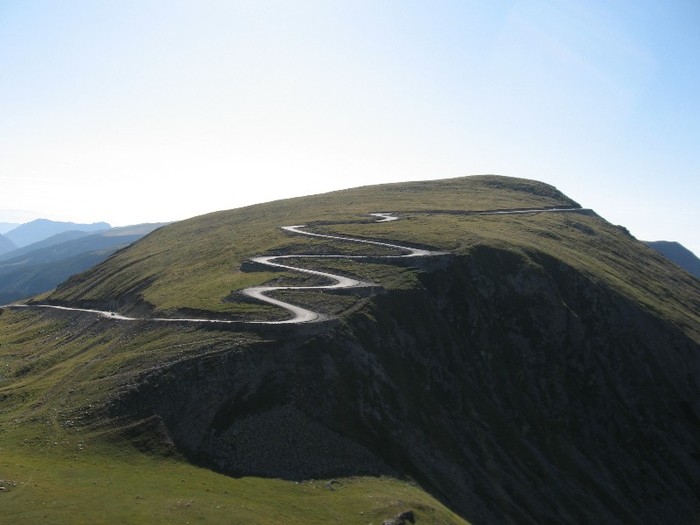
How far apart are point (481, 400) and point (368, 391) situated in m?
27.3

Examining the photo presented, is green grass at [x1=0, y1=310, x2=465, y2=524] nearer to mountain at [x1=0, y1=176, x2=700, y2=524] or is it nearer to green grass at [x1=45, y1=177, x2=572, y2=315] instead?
mountain at [x1=0, y1=176, x2=700, y2=524]

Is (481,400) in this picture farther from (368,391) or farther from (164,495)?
(164,495)

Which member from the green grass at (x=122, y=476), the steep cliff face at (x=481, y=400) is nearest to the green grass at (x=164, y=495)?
the green grass at (x=122, y=476)

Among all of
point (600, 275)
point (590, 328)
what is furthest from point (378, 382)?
point (600, 275)

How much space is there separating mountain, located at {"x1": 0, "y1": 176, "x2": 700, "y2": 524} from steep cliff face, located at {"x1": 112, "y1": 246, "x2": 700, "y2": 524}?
0.35 metres

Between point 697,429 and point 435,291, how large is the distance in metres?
60.4

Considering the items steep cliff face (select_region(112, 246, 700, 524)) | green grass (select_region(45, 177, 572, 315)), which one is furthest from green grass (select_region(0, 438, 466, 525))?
green grass (select_region(45, 177, 572, 315))

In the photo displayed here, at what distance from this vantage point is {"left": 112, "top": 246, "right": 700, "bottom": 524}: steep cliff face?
72.1 m

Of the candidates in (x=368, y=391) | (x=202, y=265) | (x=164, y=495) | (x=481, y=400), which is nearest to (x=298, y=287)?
(x=368, y=391)

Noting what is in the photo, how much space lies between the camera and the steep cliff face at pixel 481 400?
7212 cm

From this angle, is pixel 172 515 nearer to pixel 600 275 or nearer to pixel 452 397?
pixel 452 397

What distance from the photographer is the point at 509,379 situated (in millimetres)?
108250

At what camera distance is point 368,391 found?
82375 millimetres

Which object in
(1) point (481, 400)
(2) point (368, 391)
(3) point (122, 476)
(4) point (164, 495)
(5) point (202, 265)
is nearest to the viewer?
(4) point (164, 495)
